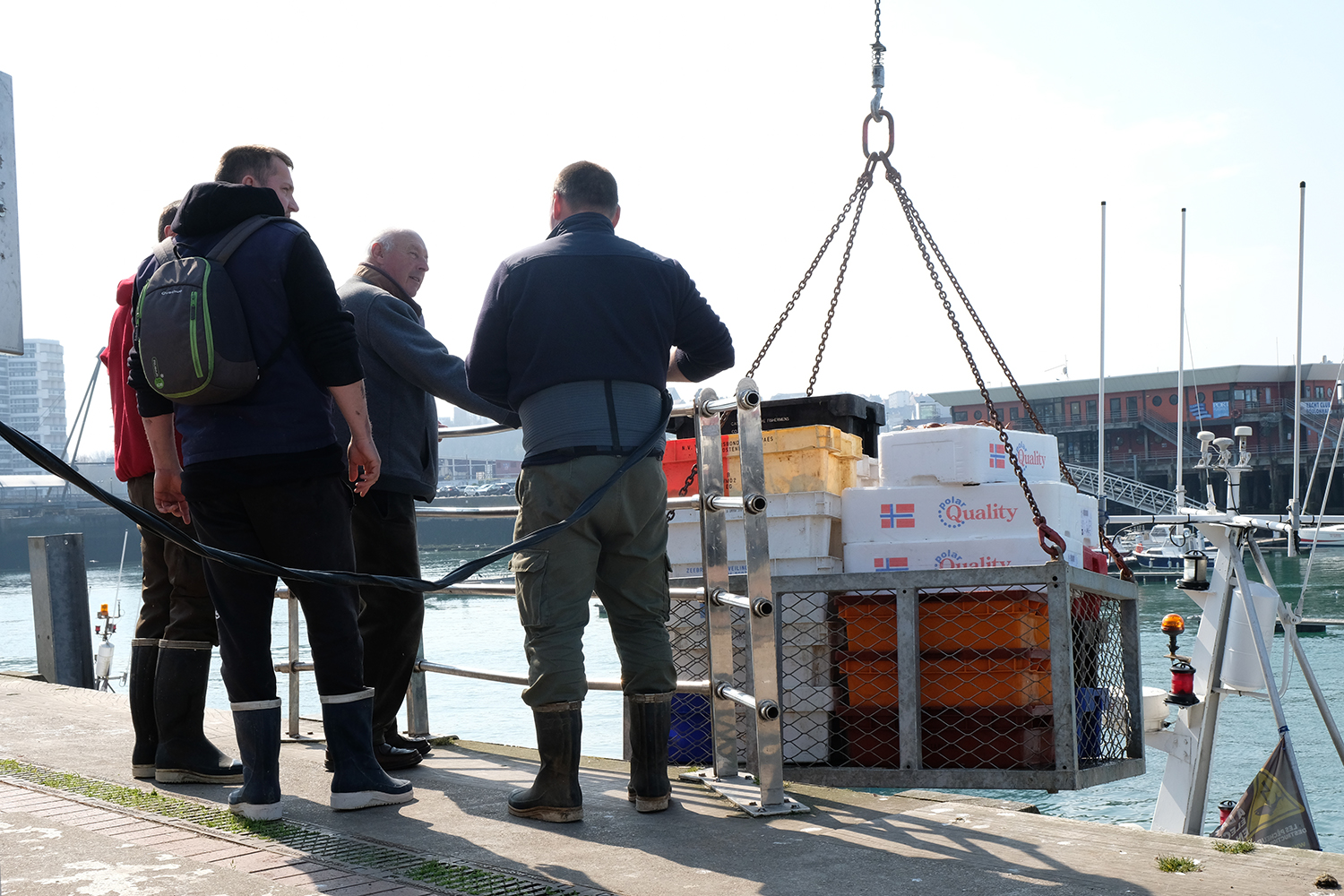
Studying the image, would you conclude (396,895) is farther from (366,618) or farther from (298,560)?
(366,618)

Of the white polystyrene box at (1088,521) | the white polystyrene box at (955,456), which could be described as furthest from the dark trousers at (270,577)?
the white polystyrene box at (1088,521)

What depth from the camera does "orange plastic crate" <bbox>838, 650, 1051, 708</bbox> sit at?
396cm

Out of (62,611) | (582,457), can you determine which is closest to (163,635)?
(582,457)

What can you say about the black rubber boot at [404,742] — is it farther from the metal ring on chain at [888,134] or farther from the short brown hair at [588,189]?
the metal ring on chain at [888,134]

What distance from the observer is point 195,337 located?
8.85 ft

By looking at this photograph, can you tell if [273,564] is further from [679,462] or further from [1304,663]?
[1304,663]

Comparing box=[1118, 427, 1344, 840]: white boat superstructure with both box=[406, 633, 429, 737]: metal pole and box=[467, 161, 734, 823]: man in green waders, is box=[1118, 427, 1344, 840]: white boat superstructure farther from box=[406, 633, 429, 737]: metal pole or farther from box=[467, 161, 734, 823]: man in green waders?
box=[467, 161, 734, 823]: man in green waders

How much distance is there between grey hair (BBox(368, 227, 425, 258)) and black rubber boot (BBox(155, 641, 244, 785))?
135cm

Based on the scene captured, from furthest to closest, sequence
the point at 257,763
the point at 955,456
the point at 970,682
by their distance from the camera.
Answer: the point at 955,456, the point at 970,682, the point at 257,763

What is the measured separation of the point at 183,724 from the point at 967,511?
2818mm

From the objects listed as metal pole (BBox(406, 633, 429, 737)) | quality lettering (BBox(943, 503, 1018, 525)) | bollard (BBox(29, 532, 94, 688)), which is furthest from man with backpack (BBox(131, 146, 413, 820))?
bollard (BBox(29, 532, 94, 688))

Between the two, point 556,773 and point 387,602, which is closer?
point 556,773

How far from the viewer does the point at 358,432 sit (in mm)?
2887

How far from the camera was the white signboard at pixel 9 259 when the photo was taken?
345cm
